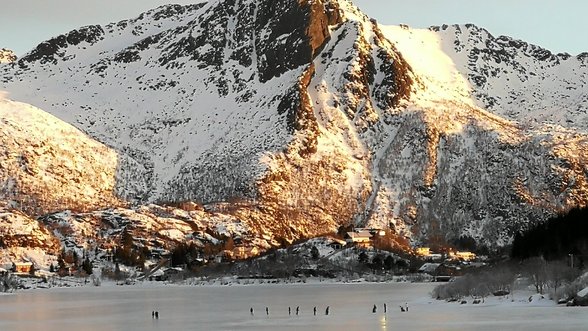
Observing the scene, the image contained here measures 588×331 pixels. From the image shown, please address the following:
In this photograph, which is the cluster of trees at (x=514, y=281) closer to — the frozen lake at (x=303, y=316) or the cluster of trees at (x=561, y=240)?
the frozen lake at (x=303, y=316)

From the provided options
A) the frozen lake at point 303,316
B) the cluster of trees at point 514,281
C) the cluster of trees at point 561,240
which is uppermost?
the cluster of trees at point 561,240

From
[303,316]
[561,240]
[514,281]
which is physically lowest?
[303,316]

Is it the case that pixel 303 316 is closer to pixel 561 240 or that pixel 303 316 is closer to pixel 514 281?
pixel 514 281

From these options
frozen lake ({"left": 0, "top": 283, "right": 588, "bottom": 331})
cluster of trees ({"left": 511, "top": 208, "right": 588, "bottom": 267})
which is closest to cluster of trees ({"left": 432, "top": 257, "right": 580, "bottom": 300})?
→ frozen lake ({"left": 0, "top": 283, "right": 588, "bottom": 331})

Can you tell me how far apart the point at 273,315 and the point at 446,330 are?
3787 cm

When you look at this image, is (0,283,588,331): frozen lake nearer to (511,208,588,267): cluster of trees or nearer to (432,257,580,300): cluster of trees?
(432,257,580,300): cluster of trees

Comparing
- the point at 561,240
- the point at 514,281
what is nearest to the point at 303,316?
the point at 514,281

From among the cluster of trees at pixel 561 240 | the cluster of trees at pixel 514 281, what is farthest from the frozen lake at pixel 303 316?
the cluster of trees at pixel 561 240

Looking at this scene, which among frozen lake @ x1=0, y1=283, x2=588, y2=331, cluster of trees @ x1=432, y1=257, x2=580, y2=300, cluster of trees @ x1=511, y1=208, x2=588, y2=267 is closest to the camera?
frozen lake @ x1=0, y1=283, x2=588, y2=331

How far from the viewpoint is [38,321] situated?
126m

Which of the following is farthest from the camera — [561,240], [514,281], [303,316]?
[561,240]

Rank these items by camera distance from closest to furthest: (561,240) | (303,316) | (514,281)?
(303,316), (514,281), (561,240)

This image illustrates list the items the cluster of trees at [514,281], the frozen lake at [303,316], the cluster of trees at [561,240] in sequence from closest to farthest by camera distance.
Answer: the frozen lake at [303,316]
the cluster of trees at [514,281]
the cluster of trees at [561,240]

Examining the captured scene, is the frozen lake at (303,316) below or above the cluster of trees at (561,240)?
below
